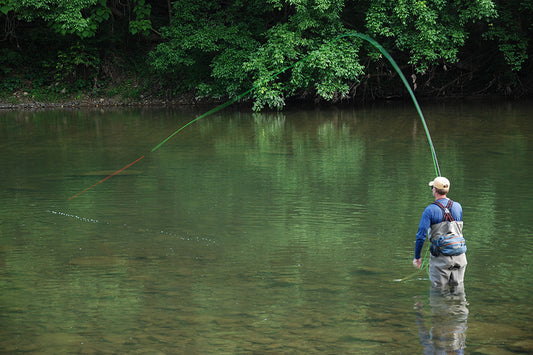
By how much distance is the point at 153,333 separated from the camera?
19.1ft

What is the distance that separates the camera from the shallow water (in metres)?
5.81

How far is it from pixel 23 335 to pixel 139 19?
80.8ft

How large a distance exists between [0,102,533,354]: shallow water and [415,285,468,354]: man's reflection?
0.02 meters

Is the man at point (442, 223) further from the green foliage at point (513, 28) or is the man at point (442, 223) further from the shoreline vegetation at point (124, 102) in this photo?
the shoreline vegetation at point (124, 102)

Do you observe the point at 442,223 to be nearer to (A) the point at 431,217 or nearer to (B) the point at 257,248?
(A) the point at 431,217

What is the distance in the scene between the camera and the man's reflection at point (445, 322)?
548 centimetres

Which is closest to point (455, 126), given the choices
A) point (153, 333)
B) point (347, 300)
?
point (347, 300)

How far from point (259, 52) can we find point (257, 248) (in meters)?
16.7

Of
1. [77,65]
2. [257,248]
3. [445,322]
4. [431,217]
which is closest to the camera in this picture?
[445,322]

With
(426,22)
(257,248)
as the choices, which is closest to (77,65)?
(426,22)

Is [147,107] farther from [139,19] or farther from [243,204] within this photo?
[243,204]

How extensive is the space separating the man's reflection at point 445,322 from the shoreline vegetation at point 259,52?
15420 mm

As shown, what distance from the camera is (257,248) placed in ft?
27.1

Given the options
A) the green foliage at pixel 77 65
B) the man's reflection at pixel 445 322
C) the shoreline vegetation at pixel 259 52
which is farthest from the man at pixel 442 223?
the green foliage at pixel 77 65
